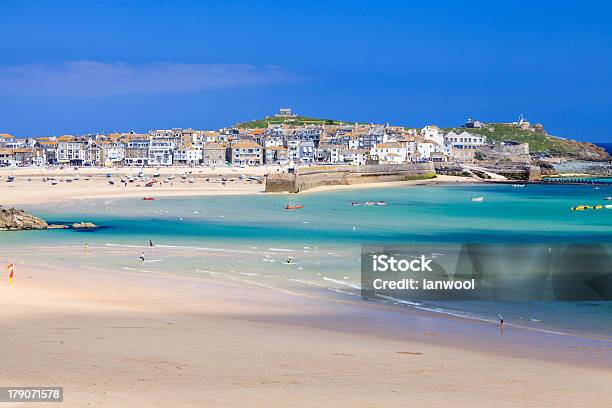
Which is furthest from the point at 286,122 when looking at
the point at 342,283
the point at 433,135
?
the point at 342,283

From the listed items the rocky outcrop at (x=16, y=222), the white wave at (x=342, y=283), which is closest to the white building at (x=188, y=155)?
the rocky outcrop at (x=16, y=222)

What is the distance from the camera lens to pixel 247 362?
41.2 ft

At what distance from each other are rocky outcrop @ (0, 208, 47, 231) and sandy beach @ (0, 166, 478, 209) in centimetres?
1704

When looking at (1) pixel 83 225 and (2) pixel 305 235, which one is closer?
(2) pixel 305 235

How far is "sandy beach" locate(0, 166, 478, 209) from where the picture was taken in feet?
206

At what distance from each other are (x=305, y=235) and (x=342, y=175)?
158 feet

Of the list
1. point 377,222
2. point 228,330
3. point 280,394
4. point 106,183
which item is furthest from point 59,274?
point 106,183

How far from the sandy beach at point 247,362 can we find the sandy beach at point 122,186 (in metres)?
38.9

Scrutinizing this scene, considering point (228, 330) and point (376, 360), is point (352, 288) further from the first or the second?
point (376, 360)

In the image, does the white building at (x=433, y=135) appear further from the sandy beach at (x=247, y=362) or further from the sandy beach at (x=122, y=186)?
the sandy beach at (x=247, y=362)

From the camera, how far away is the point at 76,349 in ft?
42.3

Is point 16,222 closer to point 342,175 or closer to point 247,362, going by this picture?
point 247,362

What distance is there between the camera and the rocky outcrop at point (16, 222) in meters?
35.8

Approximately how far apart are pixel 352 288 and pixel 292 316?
4.42 metres
